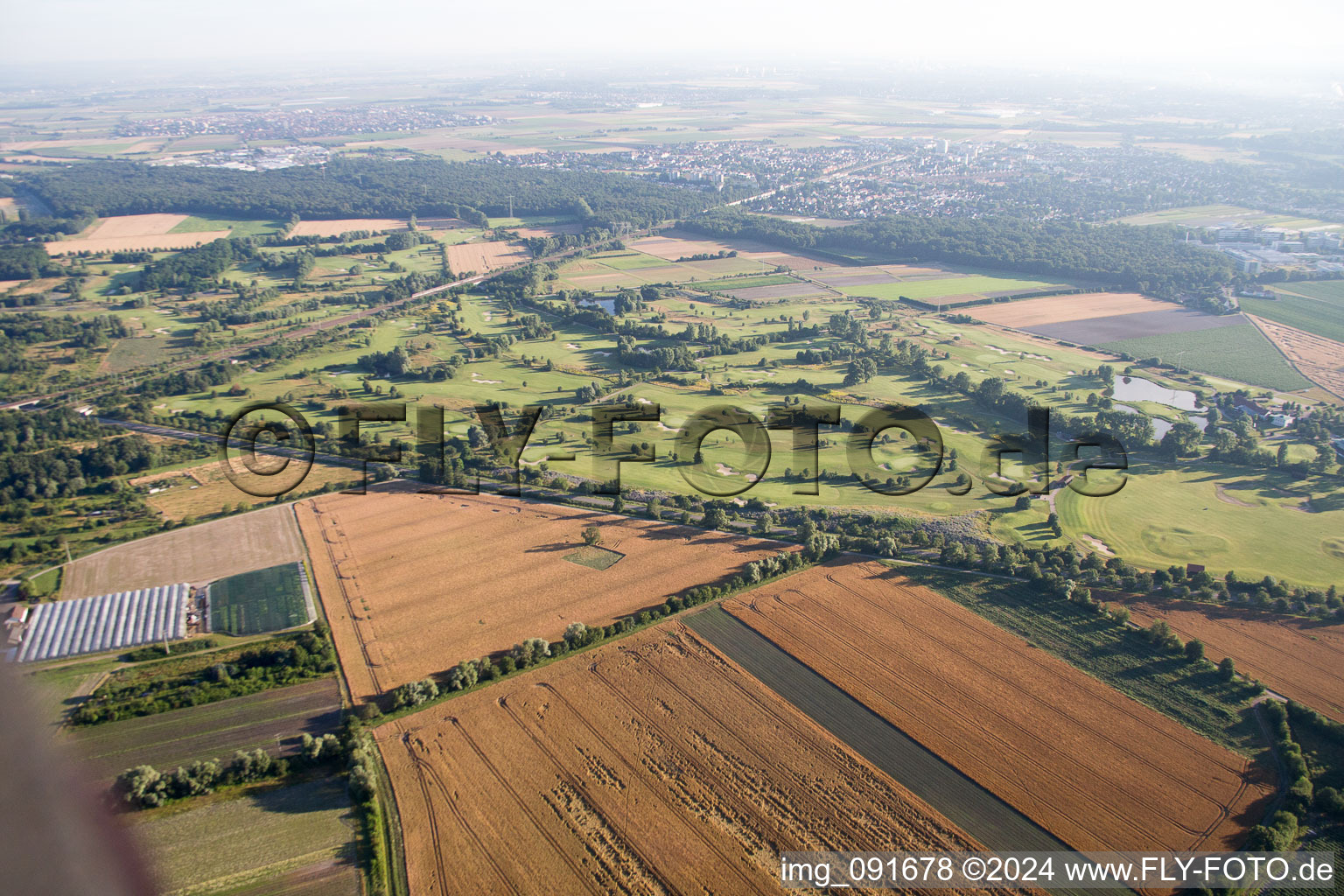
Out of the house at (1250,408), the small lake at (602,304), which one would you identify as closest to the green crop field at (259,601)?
the small lake at (602,304)

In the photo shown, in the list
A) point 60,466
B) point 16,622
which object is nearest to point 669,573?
point 16,622

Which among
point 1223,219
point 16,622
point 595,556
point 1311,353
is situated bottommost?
point 595,556

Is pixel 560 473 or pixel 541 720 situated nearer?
pixel 541 720

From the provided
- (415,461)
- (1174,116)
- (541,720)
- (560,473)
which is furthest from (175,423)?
(1174,116)

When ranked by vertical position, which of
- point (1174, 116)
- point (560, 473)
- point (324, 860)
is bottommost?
point (324, 860)

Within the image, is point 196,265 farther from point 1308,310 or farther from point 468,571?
point 1308,310

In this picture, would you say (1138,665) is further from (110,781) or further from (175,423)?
(175,423)

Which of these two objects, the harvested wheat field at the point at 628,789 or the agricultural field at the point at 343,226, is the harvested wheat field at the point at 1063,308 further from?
the agricultural field at the point at 343,226

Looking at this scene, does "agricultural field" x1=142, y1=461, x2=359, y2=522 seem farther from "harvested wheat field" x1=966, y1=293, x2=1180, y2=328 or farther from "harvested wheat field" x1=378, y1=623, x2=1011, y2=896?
"harvested wheat field" x1=966, y1=293, x2=1180, y2=328
